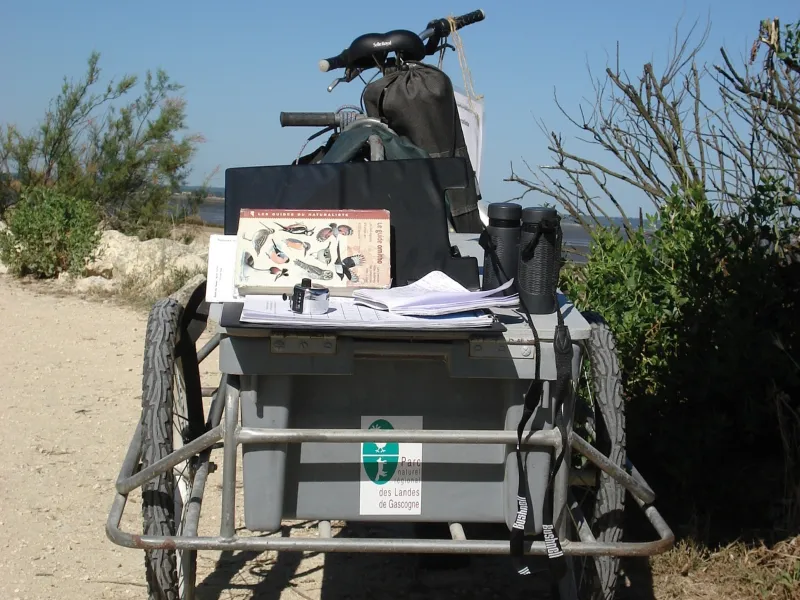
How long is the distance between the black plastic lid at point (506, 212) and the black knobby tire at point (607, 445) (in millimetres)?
452

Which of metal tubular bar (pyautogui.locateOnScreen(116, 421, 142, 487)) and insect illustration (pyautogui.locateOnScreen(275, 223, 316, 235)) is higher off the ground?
insect illustration (pyautogui.locateOnScreen(275, 223, 316, 235))

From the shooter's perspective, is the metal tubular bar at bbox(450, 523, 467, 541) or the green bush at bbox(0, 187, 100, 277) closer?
the metal tubular bar at bbox(450, 523, 467, 541)

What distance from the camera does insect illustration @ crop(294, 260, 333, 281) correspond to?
2.56 meters

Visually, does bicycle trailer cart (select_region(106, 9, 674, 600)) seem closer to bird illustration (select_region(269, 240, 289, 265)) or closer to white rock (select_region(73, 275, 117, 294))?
bird illustration (select_region(269, 240, 289, 265))

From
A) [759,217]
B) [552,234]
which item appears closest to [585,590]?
[552,234]

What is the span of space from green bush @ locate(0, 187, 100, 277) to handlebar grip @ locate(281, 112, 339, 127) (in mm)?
6213

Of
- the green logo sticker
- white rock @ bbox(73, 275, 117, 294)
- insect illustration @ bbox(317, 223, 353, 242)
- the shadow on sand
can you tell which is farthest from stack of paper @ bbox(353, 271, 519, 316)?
white rock @ bbox(73, 275, 117, 294)

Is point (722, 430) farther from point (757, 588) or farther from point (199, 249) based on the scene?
point (199, 249)

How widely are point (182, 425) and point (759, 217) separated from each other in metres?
2.51

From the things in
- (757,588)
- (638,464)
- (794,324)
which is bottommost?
(757,588)

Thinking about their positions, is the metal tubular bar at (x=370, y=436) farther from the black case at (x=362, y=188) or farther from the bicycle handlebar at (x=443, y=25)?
the bicycle handlebar at (x=443, y=25)

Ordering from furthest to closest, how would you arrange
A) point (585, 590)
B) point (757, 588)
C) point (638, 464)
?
point (638, 464)
point (757, 588)
point (585, 590)

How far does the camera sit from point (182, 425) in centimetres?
341

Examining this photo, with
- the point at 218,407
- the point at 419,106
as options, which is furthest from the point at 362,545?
the point at 419,106
